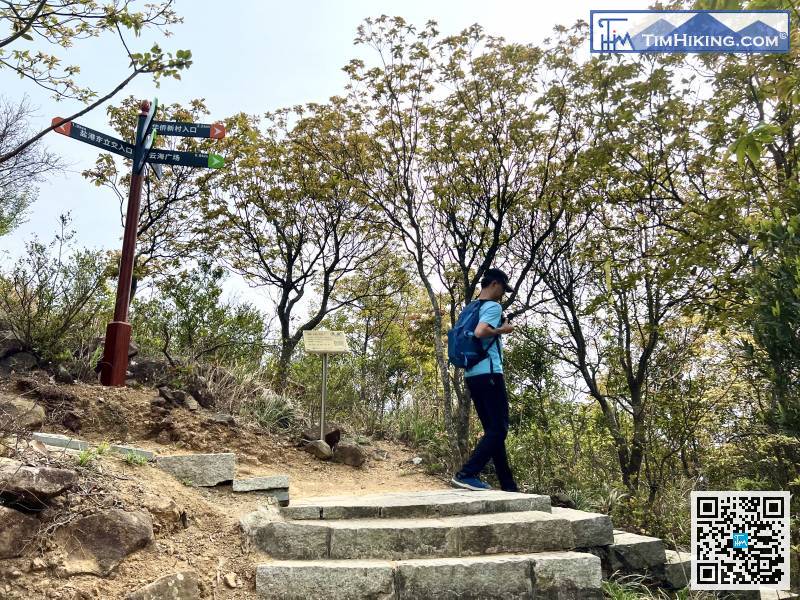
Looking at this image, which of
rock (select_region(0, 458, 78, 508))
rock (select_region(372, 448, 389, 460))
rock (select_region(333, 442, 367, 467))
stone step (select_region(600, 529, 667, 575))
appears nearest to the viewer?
rock (select_region(0, 458, 78, 508))

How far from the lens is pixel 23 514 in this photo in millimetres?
3252

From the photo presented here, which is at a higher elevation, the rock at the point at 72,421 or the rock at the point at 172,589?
the rock at the point at 72,421

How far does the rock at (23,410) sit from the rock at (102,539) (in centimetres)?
159

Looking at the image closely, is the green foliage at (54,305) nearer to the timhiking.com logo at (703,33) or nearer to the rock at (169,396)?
the rock at (169,396)

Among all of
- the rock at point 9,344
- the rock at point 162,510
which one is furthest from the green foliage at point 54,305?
the rock at point 162,510

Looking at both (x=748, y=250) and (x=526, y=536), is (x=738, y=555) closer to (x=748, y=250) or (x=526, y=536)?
(x=526, y=536)

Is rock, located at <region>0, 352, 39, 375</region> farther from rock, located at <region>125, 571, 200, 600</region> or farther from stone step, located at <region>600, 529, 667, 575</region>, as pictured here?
stone step, located at <region>600, 529, 667, 575</region>

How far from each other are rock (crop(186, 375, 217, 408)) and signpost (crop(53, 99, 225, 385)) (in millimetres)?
823

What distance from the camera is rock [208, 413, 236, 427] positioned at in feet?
21.1

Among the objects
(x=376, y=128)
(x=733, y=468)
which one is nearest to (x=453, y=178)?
(x=376, y=128)

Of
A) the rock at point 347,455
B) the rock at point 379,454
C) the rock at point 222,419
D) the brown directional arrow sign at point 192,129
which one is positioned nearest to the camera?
the rock at point 222,419

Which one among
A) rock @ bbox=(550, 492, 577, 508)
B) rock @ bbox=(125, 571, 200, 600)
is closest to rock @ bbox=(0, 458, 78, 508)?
rock @ bbox=(125, 571, 200, 600)

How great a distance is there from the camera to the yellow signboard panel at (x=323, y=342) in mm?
Answer: 7427

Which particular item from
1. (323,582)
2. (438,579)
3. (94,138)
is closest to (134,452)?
(323,582)
